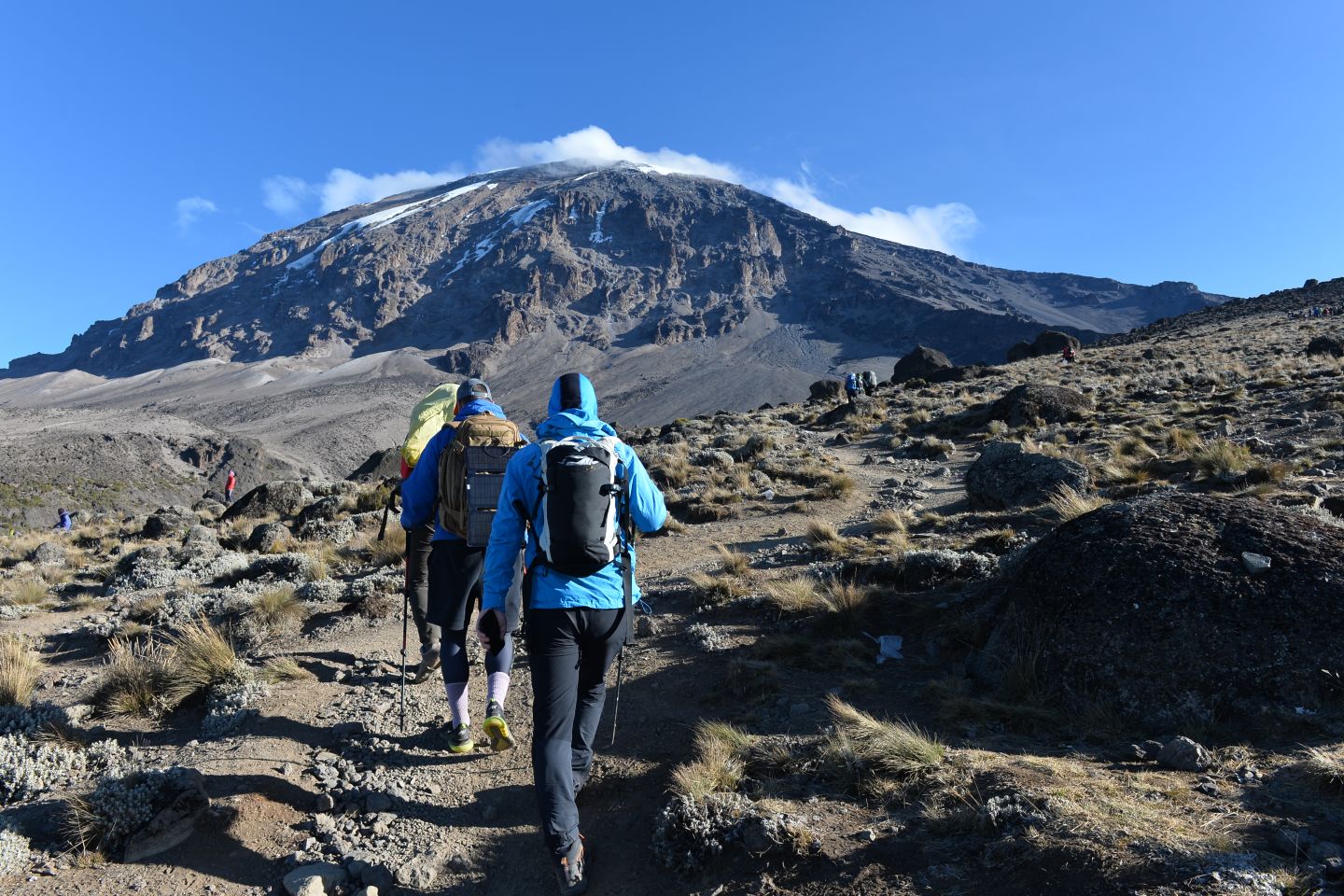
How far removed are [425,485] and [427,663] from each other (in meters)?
1.66

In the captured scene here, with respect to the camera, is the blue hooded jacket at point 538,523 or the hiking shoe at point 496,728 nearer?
the blue hooded jacket at point 538,523

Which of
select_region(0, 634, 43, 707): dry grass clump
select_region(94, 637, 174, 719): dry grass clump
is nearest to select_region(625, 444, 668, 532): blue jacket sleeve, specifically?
select_region(94, 637, 174, 719): dry grass clump

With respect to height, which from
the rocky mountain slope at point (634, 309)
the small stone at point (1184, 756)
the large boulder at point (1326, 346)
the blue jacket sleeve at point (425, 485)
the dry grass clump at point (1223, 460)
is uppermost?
the rocky mountain slope at point (634, 309)

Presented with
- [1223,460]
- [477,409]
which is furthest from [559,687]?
[1223,460]

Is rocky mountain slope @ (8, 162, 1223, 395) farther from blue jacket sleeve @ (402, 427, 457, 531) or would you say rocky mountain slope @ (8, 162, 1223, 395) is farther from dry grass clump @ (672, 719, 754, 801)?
dry grass clump @ (672, 719, 754, 801)

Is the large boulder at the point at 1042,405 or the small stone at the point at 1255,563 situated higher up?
the large boulder at the point at 1042,405

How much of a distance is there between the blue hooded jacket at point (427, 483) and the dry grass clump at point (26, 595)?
8.37m

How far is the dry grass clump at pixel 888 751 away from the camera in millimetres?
3225

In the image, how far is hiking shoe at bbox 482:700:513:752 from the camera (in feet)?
12.0

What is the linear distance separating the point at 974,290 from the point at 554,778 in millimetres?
189321

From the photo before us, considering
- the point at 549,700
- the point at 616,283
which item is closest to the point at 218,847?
the point at 549,700

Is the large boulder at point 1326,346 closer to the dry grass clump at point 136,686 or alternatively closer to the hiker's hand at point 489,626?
the hiker's hand at point 489,626

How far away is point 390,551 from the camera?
31.5 feet

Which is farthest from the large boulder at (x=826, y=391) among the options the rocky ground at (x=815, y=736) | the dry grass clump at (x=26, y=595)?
the dry grass clump at (x=26, y=595)
